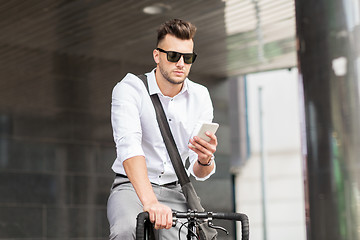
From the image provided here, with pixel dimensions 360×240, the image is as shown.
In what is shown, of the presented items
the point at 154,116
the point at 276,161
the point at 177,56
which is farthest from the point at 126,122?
the point at 276,161

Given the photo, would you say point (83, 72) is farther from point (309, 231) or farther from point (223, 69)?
point (309, 231)

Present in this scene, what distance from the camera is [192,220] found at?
3.57 metres

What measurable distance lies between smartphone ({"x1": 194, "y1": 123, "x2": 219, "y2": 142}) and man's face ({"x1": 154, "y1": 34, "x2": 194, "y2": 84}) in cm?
43

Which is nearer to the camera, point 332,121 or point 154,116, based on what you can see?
point 154,116

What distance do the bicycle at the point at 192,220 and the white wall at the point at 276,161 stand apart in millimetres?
28512

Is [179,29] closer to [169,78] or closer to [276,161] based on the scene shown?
[169,78]

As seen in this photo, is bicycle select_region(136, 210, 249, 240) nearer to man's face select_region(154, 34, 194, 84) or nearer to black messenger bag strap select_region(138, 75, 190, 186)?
black messenger bag strap select_region(138, 75, 190, 186)

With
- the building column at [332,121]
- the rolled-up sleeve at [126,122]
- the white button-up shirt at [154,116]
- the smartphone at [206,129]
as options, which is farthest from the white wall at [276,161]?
the smartphone at [206,129]

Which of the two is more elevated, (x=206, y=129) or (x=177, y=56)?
(x=177, y=56)

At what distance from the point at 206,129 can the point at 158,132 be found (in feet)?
1.96

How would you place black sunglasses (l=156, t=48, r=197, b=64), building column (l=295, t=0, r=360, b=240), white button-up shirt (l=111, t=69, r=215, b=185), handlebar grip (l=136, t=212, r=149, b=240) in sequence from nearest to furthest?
handlebar grip (l=136, t=212, r=149, b=240)
black sunglasses (l=156, t=48, r=197, b=64)
white button-up shirt (l=111, t=69, r=215, b=185)
building column (l=295, t=0, r=360, b=240)

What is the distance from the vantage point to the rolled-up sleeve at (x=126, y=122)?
3.85m

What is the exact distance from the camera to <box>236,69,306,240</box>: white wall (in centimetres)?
3238

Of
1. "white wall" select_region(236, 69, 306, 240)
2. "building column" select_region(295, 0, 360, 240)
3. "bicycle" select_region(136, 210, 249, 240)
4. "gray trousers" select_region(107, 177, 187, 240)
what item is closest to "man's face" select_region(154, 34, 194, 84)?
"gray trousers" select_region(107, 177, 187, 240)
